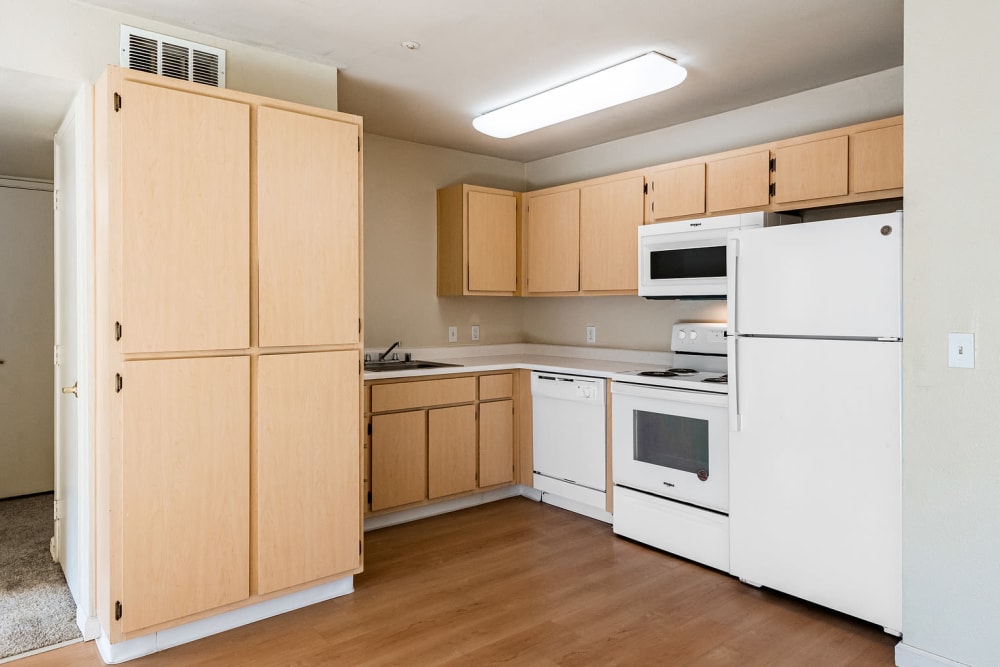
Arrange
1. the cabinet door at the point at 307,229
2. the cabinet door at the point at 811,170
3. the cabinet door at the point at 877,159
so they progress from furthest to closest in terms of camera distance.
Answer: the cabinet door at the point at 811,170 < the cabinet door at the point at 877,159 < the cabinet door at the point at 307,229

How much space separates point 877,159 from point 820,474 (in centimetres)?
152

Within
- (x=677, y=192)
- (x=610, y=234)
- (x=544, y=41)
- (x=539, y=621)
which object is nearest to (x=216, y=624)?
(x=539, y=621)

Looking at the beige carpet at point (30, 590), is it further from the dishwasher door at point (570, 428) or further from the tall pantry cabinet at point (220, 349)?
the dishwasher door at point (570, 428)

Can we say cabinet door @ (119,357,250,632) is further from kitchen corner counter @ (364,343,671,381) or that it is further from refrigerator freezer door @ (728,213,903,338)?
refrigerator freezer door @ (728,213,903,338)

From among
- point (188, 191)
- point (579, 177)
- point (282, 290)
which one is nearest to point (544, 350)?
point (579, 177)

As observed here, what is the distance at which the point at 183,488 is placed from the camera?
2455 millimetres

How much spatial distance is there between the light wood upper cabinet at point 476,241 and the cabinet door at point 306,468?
1811mm

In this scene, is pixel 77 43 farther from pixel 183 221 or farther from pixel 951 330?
pixel 951 330

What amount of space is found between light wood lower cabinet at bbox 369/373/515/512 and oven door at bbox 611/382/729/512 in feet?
2.87

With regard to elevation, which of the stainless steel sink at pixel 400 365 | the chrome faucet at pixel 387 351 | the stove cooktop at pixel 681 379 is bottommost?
the stove cooktop at pixel 681 379

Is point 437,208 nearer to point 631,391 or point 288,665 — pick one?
point 631,391

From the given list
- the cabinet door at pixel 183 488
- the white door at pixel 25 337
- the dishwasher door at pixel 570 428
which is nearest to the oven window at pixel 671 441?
the dishwasher door at pixel 570 428

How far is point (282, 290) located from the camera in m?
2.69

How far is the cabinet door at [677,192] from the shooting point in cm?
370
